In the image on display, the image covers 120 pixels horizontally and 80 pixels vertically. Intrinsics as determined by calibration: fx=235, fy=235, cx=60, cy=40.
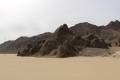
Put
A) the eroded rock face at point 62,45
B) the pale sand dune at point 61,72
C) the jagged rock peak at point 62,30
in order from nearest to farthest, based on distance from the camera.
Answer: the pale sand dune at point 61,72, the eroded rock face at point 62,45, the jagged rock peak at point 62,30

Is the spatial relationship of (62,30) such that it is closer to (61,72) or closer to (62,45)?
(62,45)

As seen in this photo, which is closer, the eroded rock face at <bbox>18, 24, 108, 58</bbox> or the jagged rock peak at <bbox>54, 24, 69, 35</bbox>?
the eroded rock face at <bbox>18, 24, 108, 58</bbox>

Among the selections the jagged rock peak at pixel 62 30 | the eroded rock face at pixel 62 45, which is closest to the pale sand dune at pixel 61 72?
the eroded rock face at pixel 62 45

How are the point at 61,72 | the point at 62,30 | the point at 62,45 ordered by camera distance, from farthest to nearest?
1. the point at 62,30
2. the point at 62,45
3. the point at 61,72

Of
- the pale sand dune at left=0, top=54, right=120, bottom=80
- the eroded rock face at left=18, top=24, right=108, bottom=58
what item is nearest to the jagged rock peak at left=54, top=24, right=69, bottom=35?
the eroded rock face at left=18, top=24, right=108, bottom=58

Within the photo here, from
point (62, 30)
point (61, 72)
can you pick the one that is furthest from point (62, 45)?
point (61, 72)

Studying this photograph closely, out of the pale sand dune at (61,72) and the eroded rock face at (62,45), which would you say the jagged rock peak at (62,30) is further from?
the pale sand dune at (61,72)

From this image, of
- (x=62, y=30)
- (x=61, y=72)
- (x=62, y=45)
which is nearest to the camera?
(x=61, y=72)

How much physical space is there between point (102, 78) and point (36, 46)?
2198 centimetres

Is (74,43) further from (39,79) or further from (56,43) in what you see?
(39,79)

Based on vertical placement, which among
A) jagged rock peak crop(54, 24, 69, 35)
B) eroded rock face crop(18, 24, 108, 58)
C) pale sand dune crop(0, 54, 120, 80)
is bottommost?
pale sand dune crop(0, 54, 120, 80)

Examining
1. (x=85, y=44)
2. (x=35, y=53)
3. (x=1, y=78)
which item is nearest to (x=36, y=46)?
(x=35, y=53)

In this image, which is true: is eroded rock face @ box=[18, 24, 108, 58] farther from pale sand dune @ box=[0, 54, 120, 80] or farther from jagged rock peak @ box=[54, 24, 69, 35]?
pale sand dune @ box=[0, 54, 120, 80]

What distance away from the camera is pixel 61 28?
2875 cm
